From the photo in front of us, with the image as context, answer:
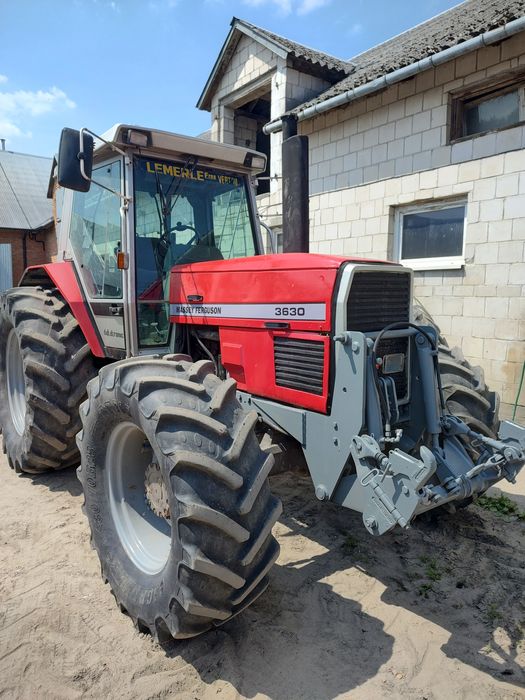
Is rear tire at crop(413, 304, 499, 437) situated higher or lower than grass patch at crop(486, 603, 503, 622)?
higher

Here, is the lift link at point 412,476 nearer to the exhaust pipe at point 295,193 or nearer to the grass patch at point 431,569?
the grass patch at point 431,569

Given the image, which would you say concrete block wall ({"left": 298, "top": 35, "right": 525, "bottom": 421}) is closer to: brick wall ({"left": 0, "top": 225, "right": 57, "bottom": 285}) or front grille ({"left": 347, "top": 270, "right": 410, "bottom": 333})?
front grille ({"left": 347, "top": 270, "right": 410, "bottom": 333})

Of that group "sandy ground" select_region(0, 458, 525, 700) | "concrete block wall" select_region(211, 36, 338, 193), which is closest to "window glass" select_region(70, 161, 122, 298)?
"sandy ground" select_region(0, 458, 525, 700)

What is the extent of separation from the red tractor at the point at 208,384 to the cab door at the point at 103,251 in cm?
2

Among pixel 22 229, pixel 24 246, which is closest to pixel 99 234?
pixel 22 229

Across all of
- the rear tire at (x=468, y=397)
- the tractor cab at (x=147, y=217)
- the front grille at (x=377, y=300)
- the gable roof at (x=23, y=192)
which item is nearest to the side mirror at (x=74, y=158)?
the tractor cab at (x=147, y=217)

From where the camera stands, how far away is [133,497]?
278 centimetres

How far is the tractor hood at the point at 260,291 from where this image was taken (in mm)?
2658

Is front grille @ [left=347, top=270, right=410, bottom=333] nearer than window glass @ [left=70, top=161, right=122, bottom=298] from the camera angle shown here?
Yes

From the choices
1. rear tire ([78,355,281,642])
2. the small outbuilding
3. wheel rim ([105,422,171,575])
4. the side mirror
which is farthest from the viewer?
the small outbuilding

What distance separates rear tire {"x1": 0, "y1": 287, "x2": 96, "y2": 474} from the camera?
12.4 ft

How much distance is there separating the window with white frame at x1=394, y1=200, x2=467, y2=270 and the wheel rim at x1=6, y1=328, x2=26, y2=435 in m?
4.71

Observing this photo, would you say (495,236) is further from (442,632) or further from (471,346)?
(442,632)

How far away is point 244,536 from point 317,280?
1.26 m
